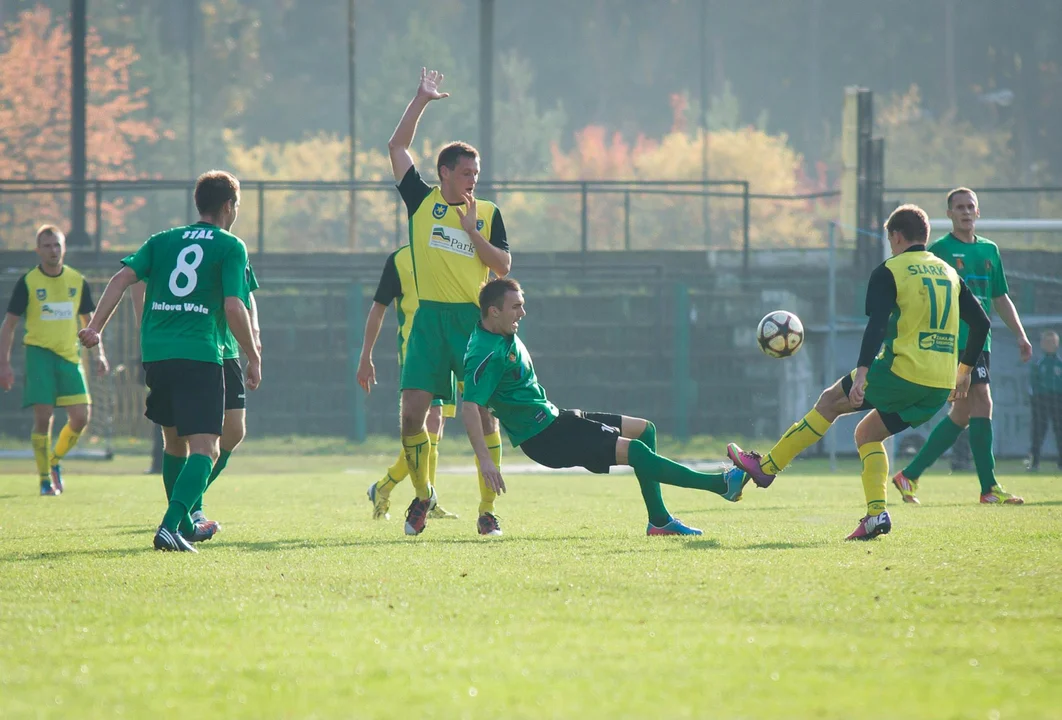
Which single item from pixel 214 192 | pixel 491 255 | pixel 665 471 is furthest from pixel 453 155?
pixel 665 471

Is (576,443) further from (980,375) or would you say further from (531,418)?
(980,375)

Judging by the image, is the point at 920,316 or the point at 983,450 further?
the point at 983,450

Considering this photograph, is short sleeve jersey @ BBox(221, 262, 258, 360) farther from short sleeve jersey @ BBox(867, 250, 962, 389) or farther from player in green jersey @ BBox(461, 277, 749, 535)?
short sleeve jersey @ BBox(867, 250, 962, 389)

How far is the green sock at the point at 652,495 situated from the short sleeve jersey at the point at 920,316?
54.1 inches

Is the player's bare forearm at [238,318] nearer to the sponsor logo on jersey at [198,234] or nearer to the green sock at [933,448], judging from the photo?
the sponsor logo on jersey at [198,234]

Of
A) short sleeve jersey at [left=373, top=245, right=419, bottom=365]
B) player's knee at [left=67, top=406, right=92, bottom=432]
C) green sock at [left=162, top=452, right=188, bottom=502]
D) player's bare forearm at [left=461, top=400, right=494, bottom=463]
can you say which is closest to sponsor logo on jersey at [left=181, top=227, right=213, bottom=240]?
green sock at [left=162, top=452, right=188, bottom=502]

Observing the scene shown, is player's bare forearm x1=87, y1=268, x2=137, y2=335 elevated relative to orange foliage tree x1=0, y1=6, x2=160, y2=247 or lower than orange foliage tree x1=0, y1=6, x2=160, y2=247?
lower

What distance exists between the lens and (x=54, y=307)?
42.7 feet

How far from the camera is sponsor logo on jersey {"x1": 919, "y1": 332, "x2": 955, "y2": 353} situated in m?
7.89

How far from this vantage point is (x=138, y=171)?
188 feet

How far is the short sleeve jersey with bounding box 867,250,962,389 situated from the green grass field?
898 mm

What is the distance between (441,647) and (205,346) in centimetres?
329

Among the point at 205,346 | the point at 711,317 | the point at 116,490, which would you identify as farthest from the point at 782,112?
the point at 205,346

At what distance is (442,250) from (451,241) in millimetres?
73
